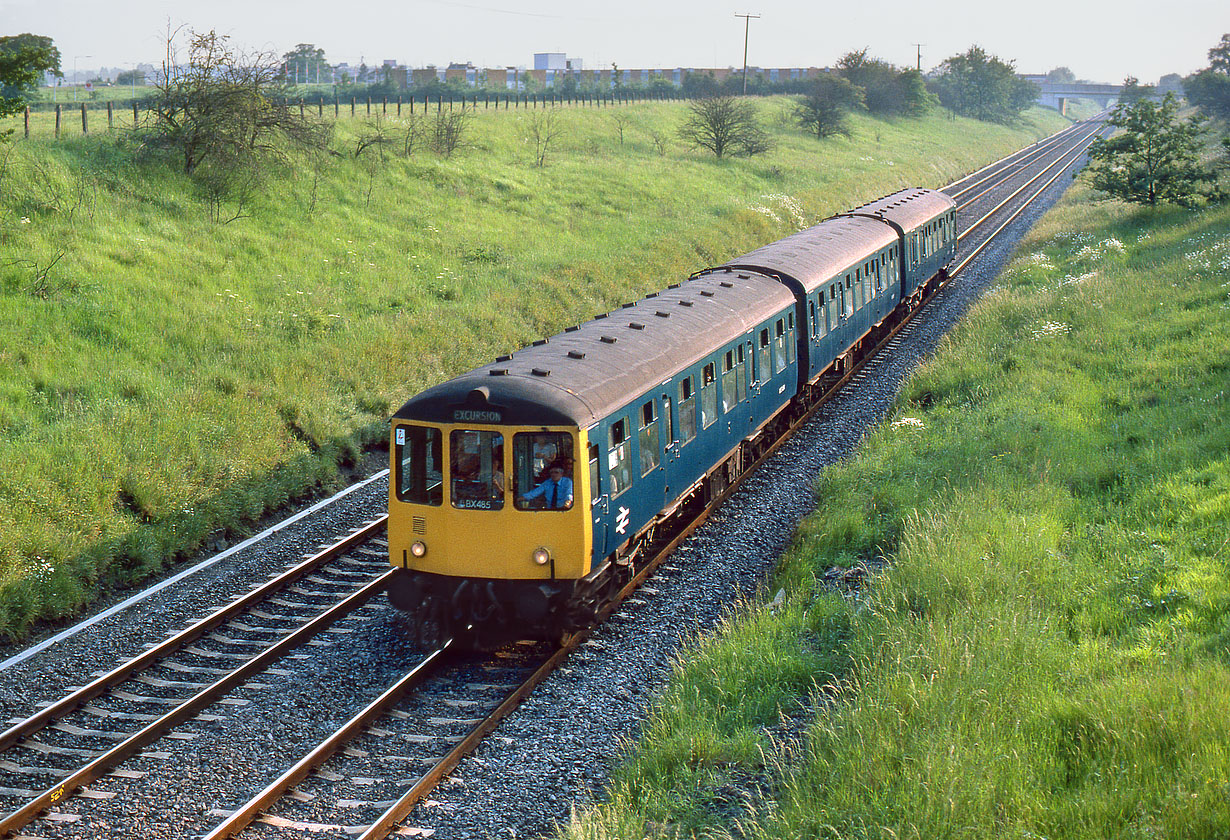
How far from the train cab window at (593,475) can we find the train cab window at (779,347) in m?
6.86

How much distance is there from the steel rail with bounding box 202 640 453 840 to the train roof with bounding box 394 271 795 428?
7.77ft

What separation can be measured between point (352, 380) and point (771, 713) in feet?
42.2

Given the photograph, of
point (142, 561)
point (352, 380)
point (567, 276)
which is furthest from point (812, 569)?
point (567, 276)

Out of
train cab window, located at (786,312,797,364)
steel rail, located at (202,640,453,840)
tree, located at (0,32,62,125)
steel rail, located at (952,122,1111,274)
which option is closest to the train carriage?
steel rail, located at (202,640,453,840)

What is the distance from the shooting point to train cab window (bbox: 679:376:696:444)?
1301 cm

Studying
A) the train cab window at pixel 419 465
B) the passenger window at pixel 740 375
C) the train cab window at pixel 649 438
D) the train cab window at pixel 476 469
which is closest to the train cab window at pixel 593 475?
the train cab window at pixel 476 469

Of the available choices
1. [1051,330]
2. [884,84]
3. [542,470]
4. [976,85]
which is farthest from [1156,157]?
[976,85]

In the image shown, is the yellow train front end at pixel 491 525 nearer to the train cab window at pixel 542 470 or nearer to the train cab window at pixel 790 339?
the train cab window at pixel 542 470

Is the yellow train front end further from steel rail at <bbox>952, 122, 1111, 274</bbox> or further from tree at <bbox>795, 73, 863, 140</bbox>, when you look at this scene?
tree at <bbox>795, 73, 863, 140</bbox>

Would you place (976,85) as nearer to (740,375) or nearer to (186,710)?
(740,375)

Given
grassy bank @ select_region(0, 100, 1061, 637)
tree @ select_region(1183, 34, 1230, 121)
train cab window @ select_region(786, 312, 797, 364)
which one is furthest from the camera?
tree @ select_region(1183, 34, 1230, 121)

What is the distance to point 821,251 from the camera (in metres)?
20.8

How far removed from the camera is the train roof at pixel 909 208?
27125mm

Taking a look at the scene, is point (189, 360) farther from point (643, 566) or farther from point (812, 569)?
point (812, 569)
